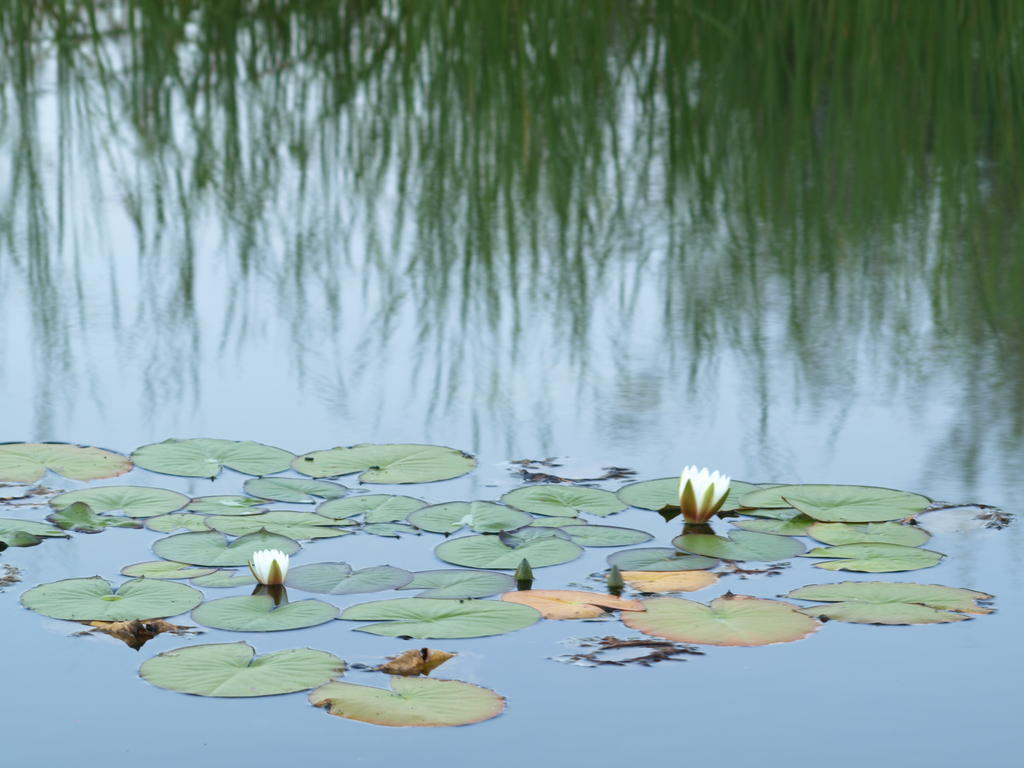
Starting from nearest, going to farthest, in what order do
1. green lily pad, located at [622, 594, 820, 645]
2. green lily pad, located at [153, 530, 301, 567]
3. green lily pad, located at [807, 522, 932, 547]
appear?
green lily pad, located at [622, 594, 820, 645] → green lily pad, located at [153, 530, 301, 567] → green lily pad, located at [807, 522, 932, 547]

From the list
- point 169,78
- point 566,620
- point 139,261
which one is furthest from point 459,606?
point 169,78

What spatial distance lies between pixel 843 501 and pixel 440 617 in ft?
2.52

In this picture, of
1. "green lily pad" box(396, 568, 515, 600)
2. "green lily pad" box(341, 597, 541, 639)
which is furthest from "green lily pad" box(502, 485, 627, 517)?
"green lily pad" box(341, 597, 541, 639)

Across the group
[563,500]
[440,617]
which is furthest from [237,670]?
[563,500]

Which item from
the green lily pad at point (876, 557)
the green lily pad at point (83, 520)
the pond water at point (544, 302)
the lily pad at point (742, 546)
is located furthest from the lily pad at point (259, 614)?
the green lily pad at point (876, 557)

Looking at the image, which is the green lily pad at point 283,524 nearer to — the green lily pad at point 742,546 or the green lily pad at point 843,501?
the green lily pad at point 742,546

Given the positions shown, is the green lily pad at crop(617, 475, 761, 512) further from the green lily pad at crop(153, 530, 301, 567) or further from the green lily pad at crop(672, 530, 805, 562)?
the green lily pad at crop(153, 530, 301, 567)

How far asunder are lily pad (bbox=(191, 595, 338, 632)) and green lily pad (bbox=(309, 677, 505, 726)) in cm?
19

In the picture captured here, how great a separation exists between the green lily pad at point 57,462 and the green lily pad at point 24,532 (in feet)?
0.66

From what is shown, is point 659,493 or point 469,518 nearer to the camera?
point 469,518

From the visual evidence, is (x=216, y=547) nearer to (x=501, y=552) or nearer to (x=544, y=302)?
(x=501, y=552)

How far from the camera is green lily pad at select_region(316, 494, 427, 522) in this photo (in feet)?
7.27

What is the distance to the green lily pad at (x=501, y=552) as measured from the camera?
6.75 ft

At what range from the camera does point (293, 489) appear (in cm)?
232
